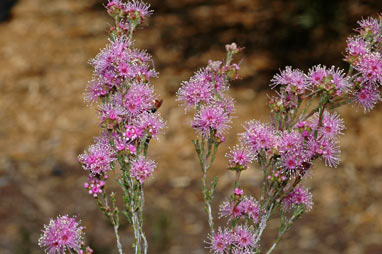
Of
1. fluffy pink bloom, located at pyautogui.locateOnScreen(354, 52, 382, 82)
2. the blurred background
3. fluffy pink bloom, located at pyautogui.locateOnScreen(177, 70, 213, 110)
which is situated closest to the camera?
fluffy pink bloom, located at pyautogui.locateOnScreen(354, 52, 382, 82)

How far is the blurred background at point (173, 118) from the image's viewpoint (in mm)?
4160

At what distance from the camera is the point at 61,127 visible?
5.46m

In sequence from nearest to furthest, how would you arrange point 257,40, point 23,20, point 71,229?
point 71,229, point 257,40, point 23,20

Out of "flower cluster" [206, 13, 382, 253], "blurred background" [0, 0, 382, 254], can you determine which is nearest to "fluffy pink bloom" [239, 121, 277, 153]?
"flower cluster" [206, 13, 382, 253]

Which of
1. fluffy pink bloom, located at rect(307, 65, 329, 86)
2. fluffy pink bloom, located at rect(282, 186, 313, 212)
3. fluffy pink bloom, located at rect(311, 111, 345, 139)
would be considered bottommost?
fluffy pink bloom, located at rect(282, 186, 313, 212)

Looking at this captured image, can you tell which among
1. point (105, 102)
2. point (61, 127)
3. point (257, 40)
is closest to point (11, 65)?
point (61, 127)

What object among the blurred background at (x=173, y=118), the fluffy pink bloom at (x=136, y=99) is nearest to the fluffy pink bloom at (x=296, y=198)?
the fluffy pink bloom at (x=136, y=99)

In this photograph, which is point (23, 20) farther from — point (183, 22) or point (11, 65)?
point (183, 22)

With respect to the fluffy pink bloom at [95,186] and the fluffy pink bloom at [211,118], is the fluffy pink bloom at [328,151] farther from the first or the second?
the fluffy pink bloom at [95,186]

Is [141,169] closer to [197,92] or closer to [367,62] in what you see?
[197,92]

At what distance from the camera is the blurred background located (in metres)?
4.16

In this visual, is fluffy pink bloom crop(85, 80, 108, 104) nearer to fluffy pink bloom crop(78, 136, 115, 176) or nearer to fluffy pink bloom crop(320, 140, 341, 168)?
Answer: fluffy pink bloom crop(78, 136, 115, 176)

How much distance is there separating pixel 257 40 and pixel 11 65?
271cm

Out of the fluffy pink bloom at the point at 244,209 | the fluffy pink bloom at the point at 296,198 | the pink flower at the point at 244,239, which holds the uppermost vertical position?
the fluffy pink bloom at the point at 296,198
